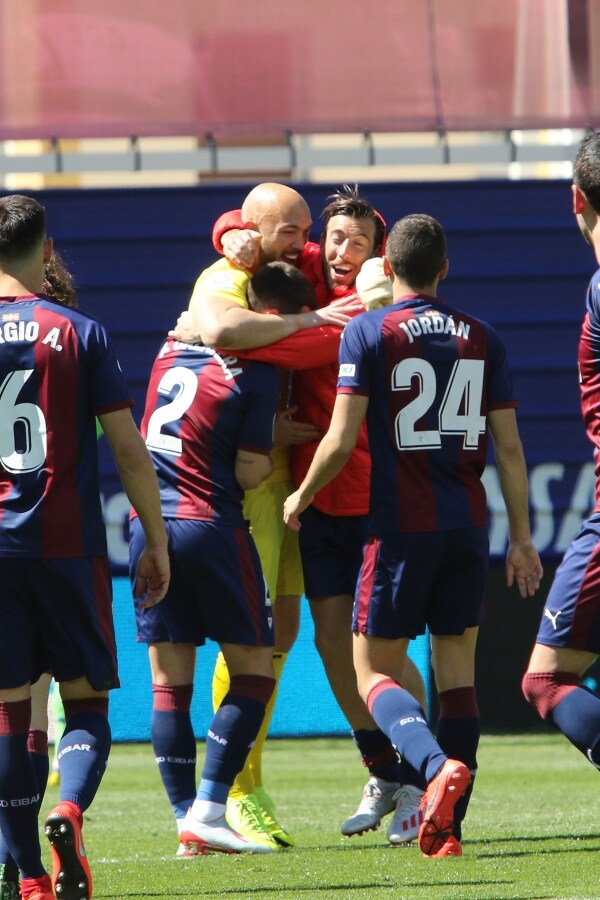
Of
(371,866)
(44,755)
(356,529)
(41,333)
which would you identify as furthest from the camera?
(356,529)

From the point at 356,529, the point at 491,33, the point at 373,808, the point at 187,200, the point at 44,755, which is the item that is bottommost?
the point at 373,808

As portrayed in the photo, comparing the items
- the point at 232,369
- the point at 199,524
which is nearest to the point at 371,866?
the point at 199,524

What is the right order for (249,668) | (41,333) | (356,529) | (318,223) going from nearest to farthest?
(41,333), (249,668), (356,529), (318,223)

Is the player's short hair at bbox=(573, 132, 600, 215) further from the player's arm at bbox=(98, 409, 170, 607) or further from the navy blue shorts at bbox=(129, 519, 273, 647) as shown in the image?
the navy blue shorts at bbox=(129, 519, 273, 647)

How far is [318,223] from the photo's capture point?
867 cm

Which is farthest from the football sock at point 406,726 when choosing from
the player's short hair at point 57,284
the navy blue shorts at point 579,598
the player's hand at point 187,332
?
the player's short hair at point 57,284

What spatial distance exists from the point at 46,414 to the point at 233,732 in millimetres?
1425

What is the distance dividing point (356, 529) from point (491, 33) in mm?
4789

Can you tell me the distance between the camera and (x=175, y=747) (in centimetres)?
495

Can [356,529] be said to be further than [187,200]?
No

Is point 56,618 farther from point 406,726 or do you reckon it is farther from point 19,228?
point 406,726

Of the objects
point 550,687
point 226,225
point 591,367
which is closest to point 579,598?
point 550,687

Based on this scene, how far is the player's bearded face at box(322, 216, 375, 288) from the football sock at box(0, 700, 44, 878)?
7.43 feet

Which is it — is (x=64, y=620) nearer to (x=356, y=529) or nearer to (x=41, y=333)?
(x=41, y=333)
